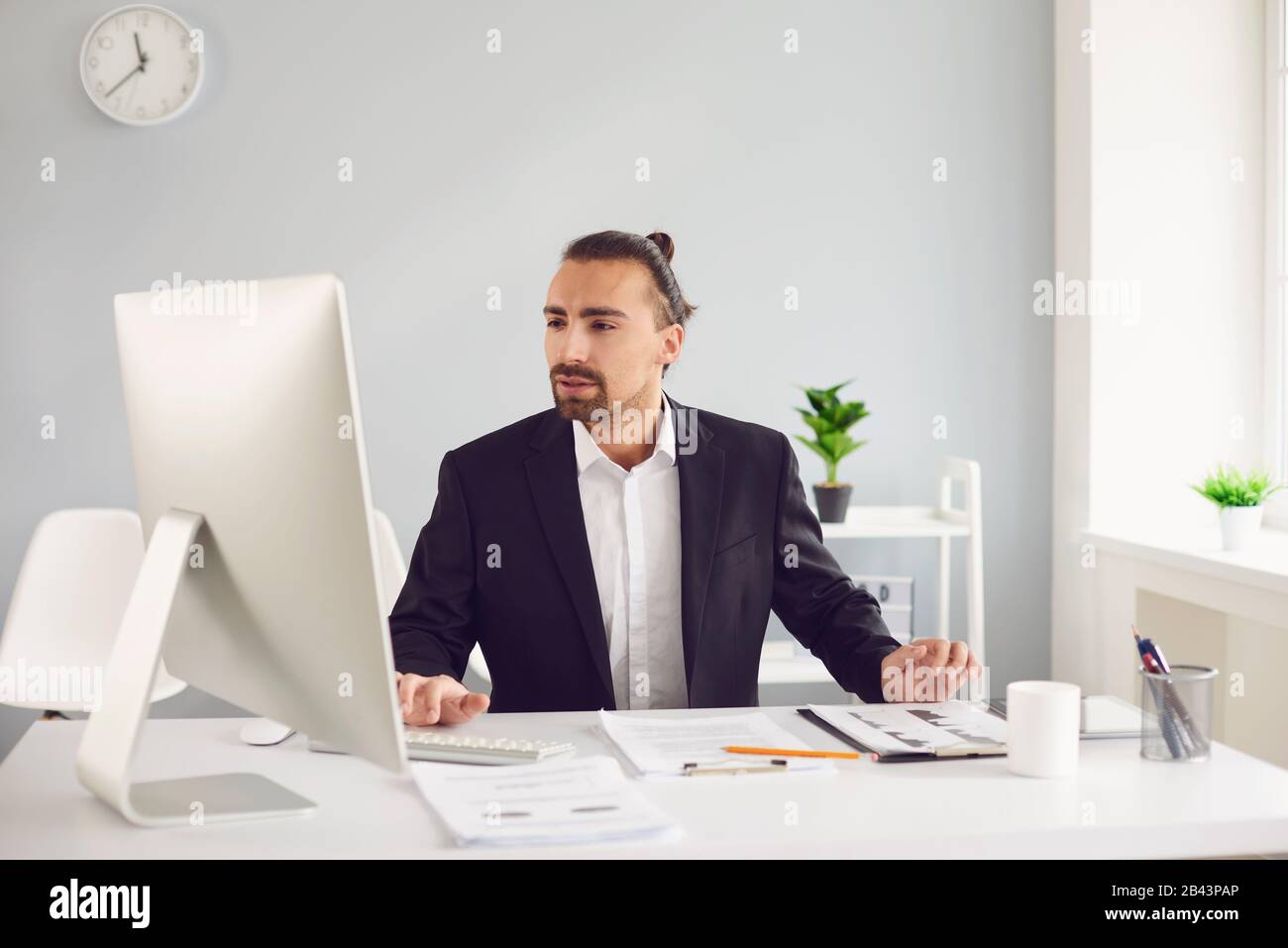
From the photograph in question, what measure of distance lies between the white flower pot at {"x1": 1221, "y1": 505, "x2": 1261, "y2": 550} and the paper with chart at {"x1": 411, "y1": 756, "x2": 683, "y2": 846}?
6.47 ft

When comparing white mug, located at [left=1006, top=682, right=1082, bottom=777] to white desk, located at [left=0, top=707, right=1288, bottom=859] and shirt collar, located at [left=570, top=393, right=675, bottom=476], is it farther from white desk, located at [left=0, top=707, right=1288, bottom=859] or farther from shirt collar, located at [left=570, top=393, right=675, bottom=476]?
shirt collar, located at [left=570, top=393, right=675, bottom=476]

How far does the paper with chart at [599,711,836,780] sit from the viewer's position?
1.26m

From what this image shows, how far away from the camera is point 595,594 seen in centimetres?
181

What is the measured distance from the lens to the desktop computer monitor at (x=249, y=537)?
99 cm

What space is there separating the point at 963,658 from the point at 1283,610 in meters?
1.20

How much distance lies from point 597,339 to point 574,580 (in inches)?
16.2

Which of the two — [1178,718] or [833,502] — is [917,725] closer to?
[1178,718]

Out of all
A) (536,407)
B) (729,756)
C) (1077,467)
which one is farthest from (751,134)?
(729,756)

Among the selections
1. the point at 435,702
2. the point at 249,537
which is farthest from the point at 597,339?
the point at 249,537

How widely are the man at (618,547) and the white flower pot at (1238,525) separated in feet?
4.08

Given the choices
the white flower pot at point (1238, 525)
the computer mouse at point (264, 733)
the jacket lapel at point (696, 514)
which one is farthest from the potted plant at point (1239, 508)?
the computer mouse at point (264, 733)

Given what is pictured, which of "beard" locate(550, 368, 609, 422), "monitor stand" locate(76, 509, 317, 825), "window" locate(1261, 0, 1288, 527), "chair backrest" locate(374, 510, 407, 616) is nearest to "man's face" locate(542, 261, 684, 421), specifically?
"beard" locate(550, 368, 609, 422)

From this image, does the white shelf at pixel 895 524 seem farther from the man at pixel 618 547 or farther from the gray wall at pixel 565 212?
the man at pixel 618 547
